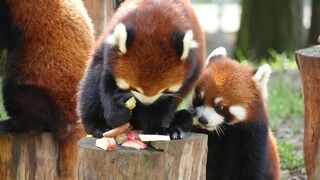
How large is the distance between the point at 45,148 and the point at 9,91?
49 cm

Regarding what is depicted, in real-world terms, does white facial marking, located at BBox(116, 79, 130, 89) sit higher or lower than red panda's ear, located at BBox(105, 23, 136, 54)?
lower

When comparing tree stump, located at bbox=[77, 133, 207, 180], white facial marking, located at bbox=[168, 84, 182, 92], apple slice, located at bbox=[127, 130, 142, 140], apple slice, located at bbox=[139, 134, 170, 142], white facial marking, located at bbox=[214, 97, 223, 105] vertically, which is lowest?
tree stump, located at bbox=[77, 133, 207, 180]

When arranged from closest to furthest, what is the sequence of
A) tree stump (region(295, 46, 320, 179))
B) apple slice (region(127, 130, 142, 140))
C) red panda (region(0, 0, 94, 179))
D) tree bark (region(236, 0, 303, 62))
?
apple slice (region(127, 130, 142, 140))
red panda (region(0, 0, 94, 179))
tree stump (region(295, 46, 320, 179))
tree bark (region(236, 0, 303, 62))

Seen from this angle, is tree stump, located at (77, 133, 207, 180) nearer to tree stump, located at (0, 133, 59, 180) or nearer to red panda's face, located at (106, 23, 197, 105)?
red panda's face, located at (106, 23, 197, 105)

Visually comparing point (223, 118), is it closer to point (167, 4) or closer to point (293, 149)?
point (167, 4)

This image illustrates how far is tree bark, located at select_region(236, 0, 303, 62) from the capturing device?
13781 millimetres

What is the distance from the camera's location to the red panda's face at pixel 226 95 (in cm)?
448

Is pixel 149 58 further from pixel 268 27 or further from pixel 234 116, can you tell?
pixel 268 27

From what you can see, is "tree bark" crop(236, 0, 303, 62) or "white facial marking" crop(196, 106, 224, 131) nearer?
"white facial marking" crop(196, 106, 224, 131)

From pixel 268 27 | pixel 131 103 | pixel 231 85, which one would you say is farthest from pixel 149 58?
pixel 268 27

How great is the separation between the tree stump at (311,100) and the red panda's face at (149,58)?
1.69m

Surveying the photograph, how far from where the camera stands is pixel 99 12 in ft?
19.5

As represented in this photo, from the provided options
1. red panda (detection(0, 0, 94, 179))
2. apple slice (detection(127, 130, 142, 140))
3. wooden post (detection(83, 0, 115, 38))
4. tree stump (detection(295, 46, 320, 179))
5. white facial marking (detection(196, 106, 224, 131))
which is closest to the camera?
apple slice (detection(127, 130, 142, 140))

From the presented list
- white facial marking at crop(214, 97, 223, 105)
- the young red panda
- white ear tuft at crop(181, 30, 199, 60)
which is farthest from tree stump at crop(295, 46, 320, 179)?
white ear tuft at crop(181, 30, 199, 60)
